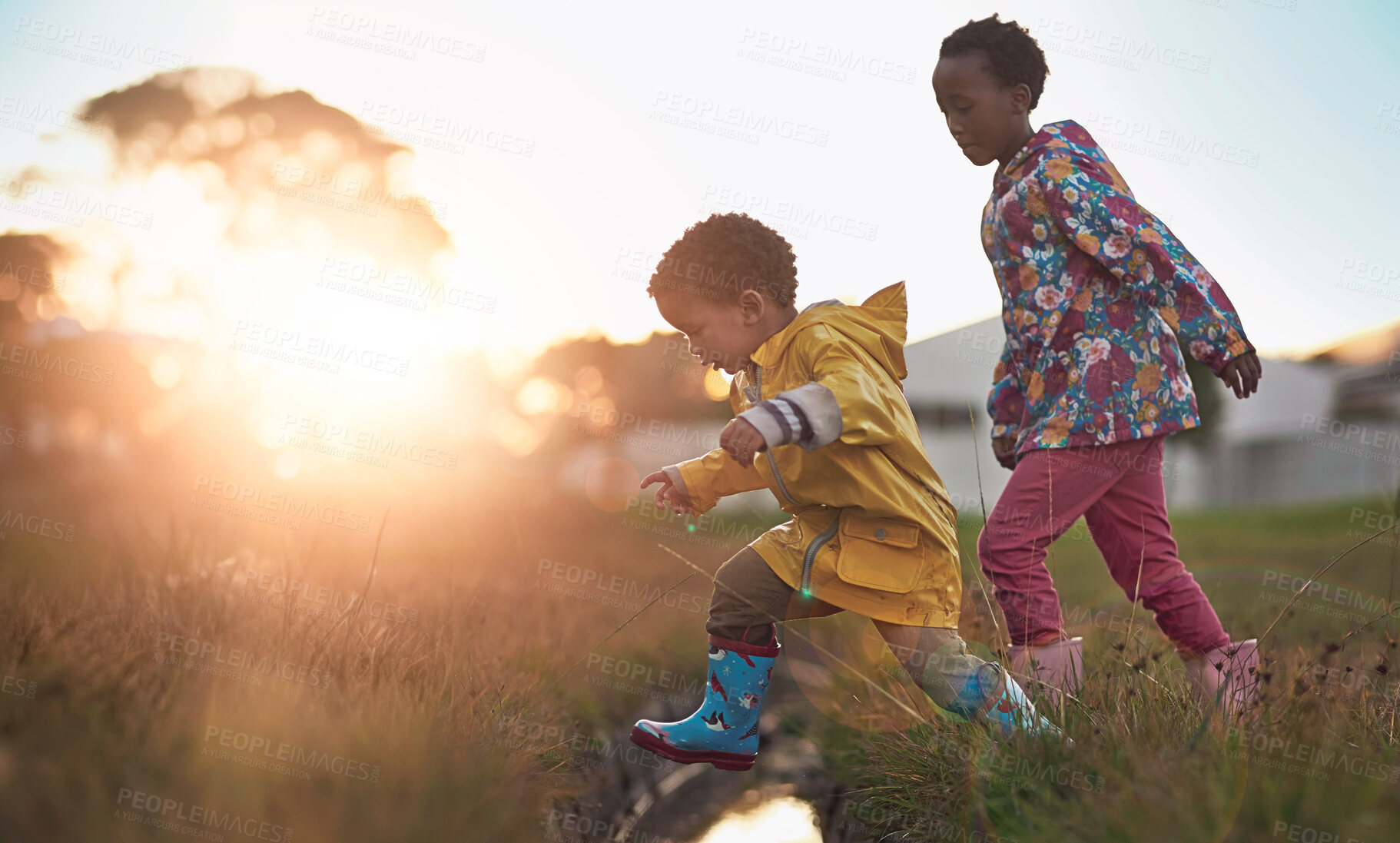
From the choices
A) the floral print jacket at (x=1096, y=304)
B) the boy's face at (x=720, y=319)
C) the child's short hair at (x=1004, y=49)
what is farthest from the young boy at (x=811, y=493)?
the child's short hair at (x=1004, y=49)

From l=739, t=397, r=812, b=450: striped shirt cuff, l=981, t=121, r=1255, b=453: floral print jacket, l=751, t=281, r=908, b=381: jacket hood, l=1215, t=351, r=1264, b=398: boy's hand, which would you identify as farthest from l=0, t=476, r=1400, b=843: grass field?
l=751, t=281, r=908, b=381: jacket hood

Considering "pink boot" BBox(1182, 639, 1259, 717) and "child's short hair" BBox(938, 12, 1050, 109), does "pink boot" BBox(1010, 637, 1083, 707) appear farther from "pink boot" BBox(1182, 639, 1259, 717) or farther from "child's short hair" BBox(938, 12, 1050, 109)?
"child's short hair" BBox(938, 12, 1050, 109)

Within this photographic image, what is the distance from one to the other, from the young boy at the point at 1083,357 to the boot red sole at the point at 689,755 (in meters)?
0.91

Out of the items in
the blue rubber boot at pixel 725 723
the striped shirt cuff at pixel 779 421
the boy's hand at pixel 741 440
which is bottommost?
the blue rubber boot at pixel 725 723

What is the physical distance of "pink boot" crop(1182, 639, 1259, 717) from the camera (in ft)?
7.59

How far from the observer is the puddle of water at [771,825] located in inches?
102

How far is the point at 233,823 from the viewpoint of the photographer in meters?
1.55

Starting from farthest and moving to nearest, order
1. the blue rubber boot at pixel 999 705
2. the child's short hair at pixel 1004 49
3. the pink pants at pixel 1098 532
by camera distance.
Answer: the child's short hair at pixel 1004 49 < the pink pants at pixel 1098 532 < the blue rubber boot at pixel 999 705

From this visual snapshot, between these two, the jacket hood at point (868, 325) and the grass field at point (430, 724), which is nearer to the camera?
the grass field at point (430, 724)

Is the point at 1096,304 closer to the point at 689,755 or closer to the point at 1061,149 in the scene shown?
the point at 1061,149

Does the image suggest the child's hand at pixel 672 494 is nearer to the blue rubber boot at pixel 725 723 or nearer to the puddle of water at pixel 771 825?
the blue rubber boot at pixel 725 723

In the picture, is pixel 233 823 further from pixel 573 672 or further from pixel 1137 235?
pixel 1137 235

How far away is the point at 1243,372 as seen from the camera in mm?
2627

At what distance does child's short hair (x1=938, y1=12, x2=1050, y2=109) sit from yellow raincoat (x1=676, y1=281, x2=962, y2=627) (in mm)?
1053
